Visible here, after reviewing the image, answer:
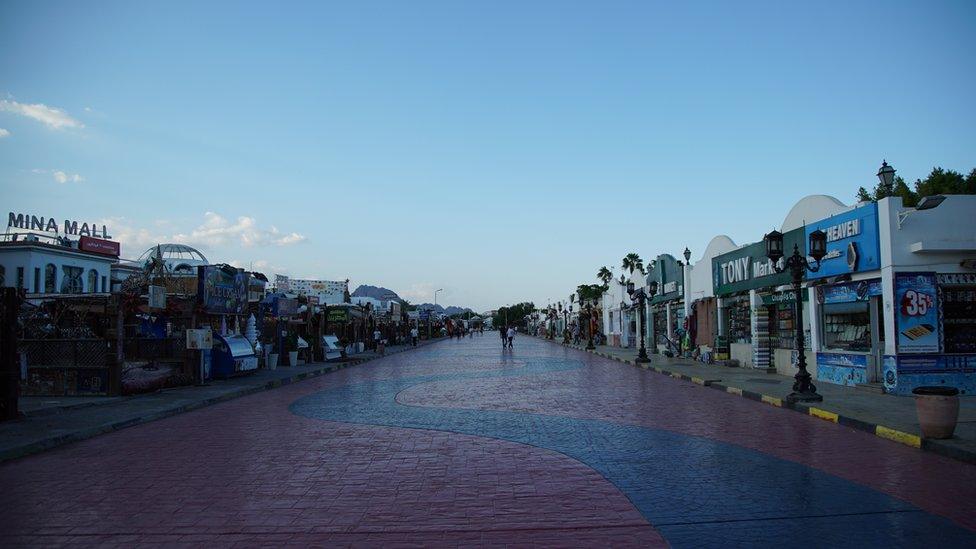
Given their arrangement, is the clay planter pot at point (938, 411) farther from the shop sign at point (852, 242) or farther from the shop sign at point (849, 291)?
the shop sign at point (849, 291)

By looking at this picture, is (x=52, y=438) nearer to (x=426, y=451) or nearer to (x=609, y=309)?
(x=426, y=451)

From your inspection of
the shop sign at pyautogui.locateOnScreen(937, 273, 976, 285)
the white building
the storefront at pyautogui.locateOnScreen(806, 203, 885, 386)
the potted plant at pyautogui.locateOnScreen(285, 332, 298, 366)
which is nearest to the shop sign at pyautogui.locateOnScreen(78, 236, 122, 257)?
the white building

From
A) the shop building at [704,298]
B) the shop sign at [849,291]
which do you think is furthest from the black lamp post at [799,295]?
the shop building at [704,298]

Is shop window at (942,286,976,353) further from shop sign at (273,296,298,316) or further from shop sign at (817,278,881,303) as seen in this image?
shop sign at (273,296,298,316)

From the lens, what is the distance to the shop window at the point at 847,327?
18203 mm

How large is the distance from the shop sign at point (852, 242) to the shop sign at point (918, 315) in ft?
3.17

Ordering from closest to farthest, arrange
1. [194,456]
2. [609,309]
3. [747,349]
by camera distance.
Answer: [194,456] < [747,349] < [609,309]

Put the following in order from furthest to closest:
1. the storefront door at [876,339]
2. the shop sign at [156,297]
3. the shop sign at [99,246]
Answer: the shop sign at [99,246]
the shop sign at [156,297]
the storefront door at [876,339]

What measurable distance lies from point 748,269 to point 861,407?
42.7ft

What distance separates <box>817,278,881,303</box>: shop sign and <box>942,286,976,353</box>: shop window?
5.07 ft

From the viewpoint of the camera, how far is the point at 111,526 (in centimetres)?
637

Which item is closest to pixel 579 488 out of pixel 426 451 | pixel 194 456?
pixel 426 451

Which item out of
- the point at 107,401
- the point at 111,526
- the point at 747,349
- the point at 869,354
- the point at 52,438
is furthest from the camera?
the point at 747,349

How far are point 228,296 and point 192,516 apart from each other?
18570 mm
